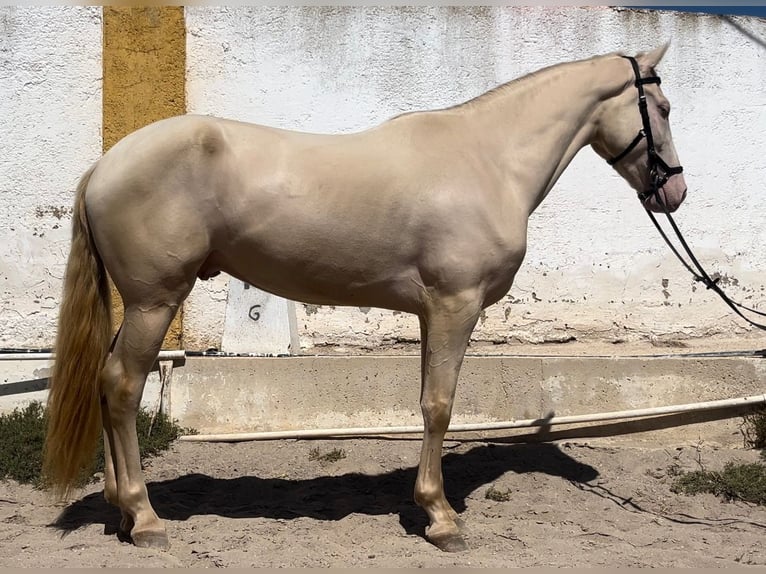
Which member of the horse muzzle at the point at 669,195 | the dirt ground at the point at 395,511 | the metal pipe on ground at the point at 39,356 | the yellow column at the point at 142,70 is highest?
the yellow column at the point at 142,70

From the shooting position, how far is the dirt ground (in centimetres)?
409

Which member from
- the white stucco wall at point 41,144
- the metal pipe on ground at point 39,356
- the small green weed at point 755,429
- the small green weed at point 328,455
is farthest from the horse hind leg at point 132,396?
the small green weed at point 755,429

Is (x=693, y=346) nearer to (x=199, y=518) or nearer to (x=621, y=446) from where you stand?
(x=621, y=446)

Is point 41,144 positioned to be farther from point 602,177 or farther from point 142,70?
point 602,177

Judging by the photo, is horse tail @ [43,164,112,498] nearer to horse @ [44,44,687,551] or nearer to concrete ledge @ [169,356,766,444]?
horse @ [44,44,687,551]

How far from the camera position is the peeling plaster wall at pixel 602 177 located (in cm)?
676

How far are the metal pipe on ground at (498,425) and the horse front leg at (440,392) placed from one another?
1.31 meters

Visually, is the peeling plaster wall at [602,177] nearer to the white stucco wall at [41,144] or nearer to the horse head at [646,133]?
the white stucco wall at [41,144]

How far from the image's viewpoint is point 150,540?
412 cm

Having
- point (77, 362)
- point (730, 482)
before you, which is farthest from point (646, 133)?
point (77, 362)

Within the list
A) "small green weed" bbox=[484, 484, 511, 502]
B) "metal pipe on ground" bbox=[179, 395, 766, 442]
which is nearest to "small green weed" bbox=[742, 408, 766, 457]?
"metal pipe on ground" bbox=[179, 395, 766, 442]

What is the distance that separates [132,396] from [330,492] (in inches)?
58.6

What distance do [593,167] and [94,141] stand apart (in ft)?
12.4

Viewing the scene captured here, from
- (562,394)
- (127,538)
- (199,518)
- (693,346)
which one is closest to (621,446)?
(562,394)
